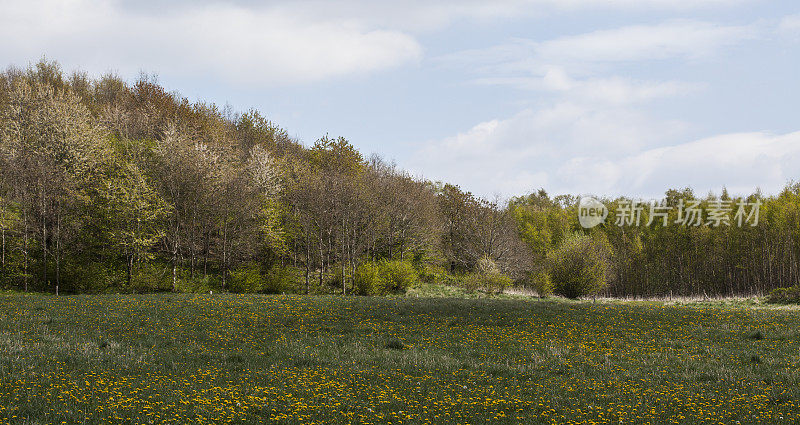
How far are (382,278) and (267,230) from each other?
13.4 metres

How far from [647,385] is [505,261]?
182 ft

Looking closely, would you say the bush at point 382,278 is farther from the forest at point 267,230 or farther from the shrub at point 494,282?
the shrub at point 494,282

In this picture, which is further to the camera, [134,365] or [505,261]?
[505,261]

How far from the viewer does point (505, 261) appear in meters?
68.2

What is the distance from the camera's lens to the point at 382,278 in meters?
50.2

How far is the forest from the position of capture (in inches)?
1863

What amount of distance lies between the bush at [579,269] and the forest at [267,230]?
0.14m

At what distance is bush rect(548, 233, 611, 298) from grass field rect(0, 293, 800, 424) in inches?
835

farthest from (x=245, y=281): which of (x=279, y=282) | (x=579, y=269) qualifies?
(x=579, y=269)

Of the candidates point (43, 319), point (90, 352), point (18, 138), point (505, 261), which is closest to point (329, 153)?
point (505, 261)

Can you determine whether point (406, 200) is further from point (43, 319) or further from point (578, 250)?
point (43, 319)

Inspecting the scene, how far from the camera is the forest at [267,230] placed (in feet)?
155

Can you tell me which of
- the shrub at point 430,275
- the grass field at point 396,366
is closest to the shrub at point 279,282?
the shrub at point 430,275

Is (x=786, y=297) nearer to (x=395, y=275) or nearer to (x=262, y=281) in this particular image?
(x=395, y=275)
